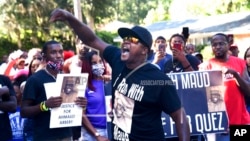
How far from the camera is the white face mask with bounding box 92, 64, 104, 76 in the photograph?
26.8 ft

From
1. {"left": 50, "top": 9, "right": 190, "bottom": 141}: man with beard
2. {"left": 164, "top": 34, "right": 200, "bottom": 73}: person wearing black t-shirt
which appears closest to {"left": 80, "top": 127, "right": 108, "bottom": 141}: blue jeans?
{"left": 164, "top": 34, "right": 200, "bottom": 73}: person wearing black t-shirt

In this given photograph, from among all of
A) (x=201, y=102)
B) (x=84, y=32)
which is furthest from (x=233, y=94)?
(x=84, y=32)

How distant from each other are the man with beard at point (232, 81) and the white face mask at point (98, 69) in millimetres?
1452

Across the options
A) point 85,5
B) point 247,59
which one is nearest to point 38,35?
point 85,5

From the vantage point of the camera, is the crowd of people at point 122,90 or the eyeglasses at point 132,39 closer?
the crowd of people at point 122,90

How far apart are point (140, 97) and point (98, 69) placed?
2.84 metres

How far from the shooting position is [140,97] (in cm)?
539

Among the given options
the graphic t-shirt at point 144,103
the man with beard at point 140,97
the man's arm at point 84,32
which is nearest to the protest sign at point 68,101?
the man's arm at point 84,32

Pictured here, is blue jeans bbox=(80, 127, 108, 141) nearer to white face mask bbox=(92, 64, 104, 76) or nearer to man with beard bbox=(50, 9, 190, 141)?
white face mask bbox=(92, 64, 104, 76)

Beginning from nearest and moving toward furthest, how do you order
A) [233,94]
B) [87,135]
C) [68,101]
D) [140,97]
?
[140,97]
[68,101]
[87,135]
[233,94]

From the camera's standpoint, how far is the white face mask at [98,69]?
8.16 meters
